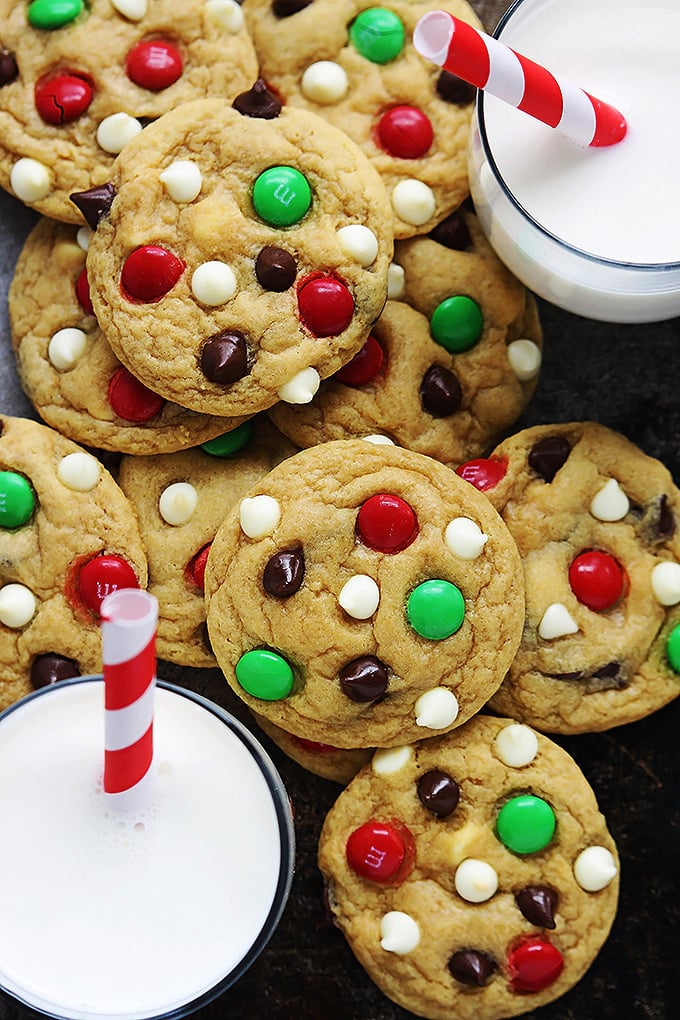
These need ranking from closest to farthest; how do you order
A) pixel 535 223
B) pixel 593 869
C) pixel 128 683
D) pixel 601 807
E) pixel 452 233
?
pixel 128 683, pixel 535 223, pixel 593 869, pixel 452 233, pixel 601 807

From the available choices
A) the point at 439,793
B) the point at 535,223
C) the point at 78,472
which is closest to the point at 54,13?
the point at 78,472

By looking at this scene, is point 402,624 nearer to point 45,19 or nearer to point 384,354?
point 384,354

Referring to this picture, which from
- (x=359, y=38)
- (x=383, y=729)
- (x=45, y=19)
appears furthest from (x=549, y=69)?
(x=383, y=729)

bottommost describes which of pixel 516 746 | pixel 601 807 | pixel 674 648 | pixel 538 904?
pixel 601 807

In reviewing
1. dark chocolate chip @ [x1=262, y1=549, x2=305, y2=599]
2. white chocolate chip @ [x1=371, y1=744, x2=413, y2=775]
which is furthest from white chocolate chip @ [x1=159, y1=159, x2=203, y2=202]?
white chocolate chip @ [x1=371, y1=744, x2=413, y2=775]

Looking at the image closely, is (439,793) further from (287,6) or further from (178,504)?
→ (287,6)

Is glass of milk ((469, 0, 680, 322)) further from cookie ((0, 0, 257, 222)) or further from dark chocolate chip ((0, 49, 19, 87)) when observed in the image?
dark chocolate chip ((0, 49, 19, 87))
